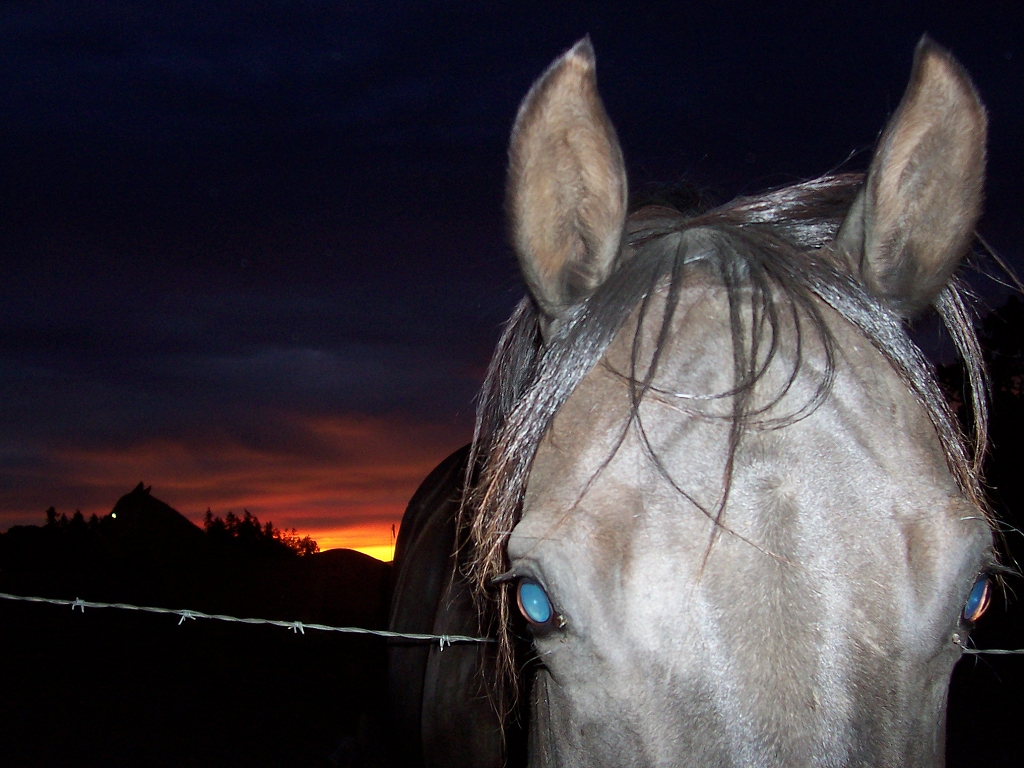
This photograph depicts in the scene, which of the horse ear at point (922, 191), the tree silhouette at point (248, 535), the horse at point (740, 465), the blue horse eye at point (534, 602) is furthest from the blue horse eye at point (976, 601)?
the tree silhouette at point (248, 535)

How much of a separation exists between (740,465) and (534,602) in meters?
0.45

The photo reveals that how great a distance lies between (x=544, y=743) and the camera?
→ 4.53ft

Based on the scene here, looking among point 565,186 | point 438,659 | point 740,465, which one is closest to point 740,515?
point 740,465

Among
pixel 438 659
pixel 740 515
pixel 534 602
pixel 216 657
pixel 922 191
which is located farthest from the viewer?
pixel 216 657

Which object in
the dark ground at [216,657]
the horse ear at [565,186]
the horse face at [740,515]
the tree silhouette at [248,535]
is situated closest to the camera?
the horse face at [740,515]

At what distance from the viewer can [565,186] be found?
138 centimetres

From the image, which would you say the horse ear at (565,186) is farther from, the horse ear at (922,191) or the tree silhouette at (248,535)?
the tree silhouette at (248,535)

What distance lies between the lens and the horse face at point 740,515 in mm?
1090

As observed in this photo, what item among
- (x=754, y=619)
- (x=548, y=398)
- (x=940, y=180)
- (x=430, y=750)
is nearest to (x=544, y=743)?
(x=754, y=619)

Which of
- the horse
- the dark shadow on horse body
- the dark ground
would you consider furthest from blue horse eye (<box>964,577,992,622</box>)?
the dark ground

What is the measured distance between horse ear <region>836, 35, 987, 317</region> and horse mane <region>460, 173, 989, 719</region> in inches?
2.8

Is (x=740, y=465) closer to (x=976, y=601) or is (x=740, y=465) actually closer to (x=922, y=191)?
(x=976, y=601)

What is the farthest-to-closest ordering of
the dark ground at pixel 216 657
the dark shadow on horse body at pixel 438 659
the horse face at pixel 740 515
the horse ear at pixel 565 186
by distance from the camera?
1. the dark ground at pixel 216 657
2. the dark shadow on horse body at pixel 438 659
3. the horse ear at pixel 565 186
4. the horse face at pixel 740 515

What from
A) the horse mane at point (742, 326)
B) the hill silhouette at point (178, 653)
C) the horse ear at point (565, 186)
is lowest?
the hill silhouette at point (178, 653)
